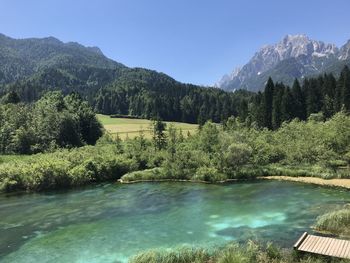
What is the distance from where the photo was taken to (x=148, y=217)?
120ft

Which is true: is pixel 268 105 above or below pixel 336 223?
above

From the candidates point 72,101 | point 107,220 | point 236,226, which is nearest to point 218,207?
point 236,226

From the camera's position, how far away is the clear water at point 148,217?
28281 millimetres

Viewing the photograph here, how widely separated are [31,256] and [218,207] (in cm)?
1826

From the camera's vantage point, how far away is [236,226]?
31.7 meters

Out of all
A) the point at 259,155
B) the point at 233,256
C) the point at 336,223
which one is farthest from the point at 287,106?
the point at 233,256

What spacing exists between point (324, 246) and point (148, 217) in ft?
59.7

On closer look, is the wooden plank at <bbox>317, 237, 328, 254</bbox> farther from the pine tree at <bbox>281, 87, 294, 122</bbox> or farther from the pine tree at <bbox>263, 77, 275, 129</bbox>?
the pine tree at <bbox>263, 77, 275, 129</bbox>

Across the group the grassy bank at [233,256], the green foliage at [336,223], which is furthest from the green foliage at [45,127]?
the grassy bank at [233,256]

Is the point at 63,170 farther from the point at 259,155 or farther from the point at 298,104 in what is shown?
the point at 298,104

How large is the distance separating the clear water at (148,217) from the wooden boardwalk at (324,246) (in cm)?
388

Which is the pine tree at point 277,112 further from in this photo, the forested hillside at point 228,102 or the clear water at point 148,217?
the clear water at point 148,217

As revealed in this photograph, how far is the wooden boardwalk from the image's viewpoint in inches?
811

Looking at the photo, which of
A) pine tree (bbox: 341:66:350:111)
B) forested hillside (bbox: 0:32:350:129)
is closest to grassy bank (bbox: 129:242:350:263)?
pine tree (bbox: 341:66:350:111)
